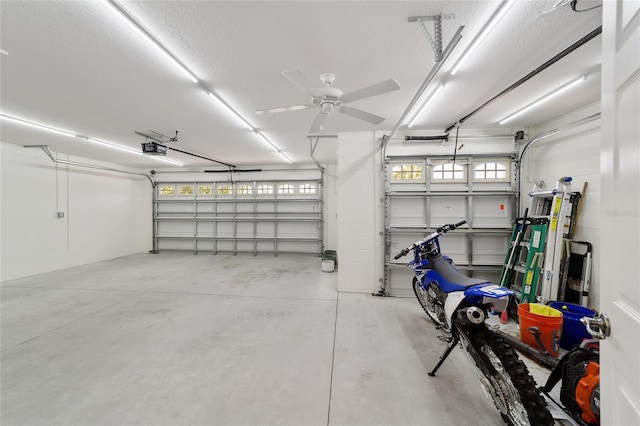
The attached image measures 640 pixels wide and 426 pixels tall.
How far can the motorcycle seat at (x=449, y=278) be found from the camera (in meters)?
1.83

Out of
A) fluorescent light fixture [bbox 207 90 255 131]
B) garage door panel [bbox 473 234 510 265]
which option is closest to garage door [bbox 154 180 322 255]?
fluorescent light fixture [bbox 207 90 255 131]

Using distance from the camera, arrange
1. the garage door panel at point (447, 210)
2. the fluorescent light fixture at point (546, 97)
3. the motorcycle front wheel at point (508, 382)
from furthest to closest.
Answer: the garage door panel at point (447, 210) < the fluorescent light fixture at point (546, 97) < the motorcycle front wheel at point (508, 382)

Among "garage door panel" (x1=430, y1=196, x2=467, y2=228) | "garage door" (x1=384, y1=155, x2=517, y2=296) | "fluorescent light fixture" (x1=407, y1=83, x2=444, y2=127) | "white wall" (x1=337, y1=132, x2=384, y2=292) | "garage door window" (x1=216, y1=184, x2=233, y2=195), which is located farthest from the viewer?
"garage door window" (x1=216, y1=184, x2=233, y2=195)

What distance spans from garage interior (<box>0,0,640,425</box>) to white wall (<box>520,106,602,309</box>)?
26 millimetres

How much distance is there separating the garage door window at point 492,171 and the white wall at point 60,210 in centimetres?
891

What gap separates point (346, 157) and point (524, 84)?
2.34 meters

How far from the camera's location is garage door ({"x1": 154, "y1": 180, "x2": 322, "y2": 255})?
7223mm

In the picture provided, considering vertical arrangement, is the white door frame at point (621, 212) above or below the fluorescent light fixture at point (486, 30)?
below

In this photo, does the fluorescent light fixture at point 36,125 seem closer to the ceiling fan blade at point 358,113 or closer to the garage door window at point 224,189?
the garage door window at point 224,189

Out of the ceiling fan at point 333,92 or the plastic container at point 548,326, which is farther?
the plastic container at point 548,326

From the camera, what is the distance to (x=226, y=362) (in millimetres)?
2143

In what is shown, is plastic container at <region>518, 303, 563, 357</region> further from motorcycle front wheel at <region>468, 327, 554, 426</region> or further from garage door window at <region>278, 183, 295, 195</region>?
garage door window at <region>278, 183, 295, 195</region>

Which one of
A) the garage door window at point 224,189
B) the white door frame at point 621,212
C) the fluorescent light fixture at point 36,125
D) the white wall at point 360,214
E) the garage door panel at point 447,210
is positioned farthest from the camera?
the garage door window at point 224,189

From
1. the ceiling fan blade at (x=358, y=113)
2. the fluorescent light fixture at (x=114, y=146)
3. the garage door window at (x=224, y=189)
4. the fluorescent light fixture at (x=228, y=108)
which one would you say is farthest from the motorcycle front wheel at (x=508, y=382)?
the garage door window at (x=224, y=189)
